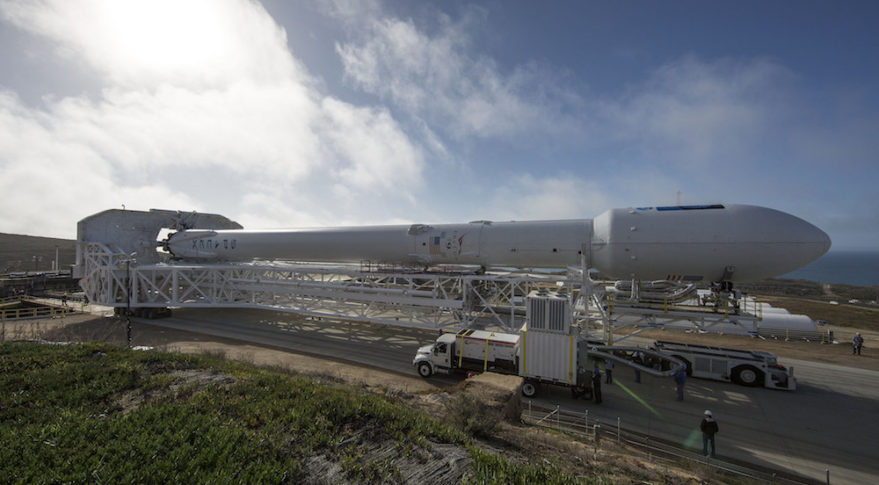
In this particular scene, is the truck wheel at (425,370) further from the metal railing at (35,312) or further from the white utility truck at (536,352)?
the metal railing at (35,312)

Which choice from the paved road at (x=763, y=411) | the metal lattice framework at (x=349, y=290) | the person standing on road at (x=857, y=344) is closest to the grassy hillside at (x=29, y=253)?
the metal lattice framework at (x=349, y=290)

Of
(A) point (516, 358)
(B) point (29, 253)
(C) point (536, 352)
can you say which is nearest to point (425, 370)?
(A) point (516, 358)

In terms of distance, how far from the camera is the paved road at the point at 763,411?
9.08 metres

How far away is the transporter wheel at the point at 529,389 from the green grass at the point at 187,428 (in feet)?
22.6

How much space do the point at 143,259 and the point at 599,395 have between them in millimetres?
31340

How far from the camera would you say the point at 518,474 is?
15.6 feet

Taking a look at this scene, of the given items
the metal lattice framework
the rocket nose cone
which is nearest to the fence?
the metal lattice framework

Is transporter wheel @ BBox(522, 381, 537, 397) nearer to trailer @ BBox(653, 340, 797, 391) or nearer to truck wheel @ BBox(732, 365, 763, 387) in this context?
trailer @ BBox(653, 340, 797, 391)

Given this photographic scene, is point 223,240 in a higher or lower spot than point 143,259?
higher

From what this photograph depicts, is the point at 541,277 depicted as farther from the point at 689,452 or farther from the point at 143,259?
the point at 143,259

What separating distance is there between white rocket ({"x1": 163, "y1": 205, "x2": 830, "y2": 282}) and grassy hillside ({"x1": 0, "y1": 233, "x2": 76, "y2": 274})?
249 ft

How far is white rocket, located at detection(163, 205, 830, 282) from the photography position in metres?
11.7

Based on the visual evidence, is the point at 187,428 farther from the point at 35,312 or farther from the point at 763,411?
the point at 35,312

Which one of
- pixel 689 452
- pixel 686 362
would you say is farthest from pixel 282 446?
Result: pixel 686 362
